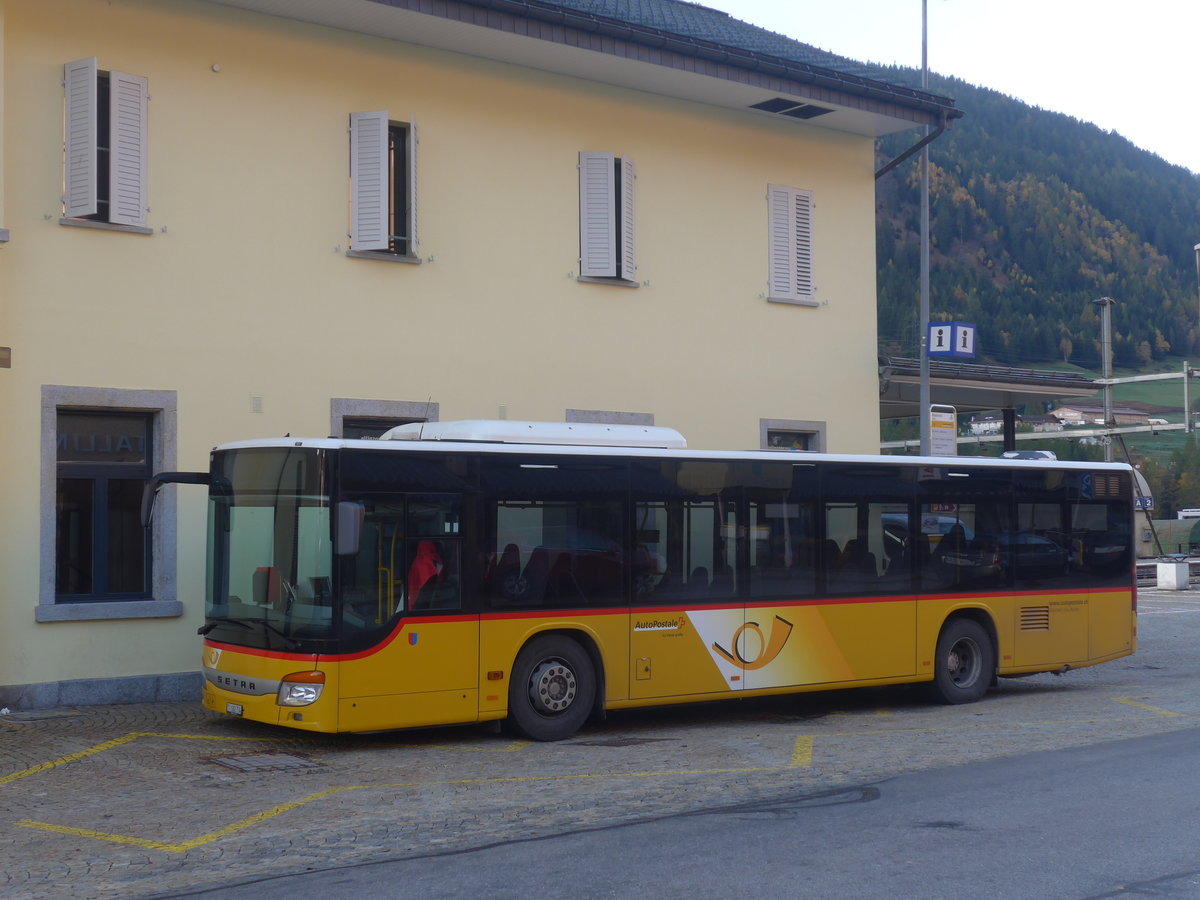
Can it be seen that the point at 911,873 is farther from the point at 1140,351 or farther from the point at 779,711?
the point at 1140,351

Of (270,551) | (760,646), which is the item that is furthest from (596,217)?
(270,551)

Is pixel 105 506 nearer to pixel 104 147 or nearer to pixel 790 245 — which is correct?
pixel 104 147

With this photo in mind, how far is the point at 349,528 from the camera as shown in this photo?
35.9ft

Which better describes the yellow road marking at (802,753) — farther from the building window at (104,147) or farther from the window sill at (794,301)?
the window sill at (794,301)

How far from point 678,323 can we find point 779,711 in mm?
6325

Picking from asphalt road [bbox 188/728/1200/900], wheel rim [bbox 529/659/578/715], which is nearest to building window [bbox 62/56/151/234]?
wheel rim [bbox 529/659/578/715]

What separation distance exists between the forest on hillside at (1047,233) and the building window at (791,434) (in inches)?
4268

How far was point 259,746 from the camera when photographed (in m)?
11.8

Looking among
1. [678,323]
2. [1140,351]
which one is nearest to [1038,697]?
[678,323]

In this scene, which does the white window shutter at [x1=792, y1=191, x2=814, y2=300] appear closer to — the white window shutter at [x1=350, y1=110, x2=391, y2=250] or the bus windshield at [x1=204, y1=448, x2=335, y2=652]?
the white window shutter at [x1=350, y1=110, x2=391, y2=250]

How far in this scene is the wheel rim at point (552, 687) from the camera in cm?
1234

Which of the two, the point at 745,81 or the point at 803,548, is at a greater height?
the point at 745,81

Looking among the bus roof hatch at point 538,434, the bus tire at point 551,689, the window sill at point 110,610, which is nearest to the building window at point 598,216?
the bus roof hatch at point 538,434

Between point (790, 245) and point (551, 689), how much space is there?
33.3 ft
